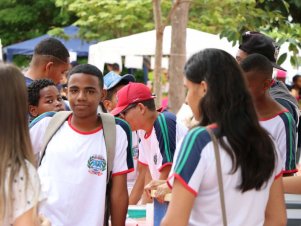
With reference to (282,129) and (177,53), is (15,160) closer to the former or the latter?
(282,129)

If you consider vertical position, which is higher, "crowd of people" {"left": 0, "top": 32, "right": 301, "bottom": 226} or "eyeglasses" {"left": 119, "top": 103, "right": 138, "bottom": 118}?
"eyeglasses" {"left": 119, "top": 103, "right": 138, "bottom": 118}

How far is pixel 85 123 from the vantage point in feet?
15.1

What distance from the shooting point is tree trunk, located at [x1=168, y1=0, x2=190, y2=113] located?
13.3m

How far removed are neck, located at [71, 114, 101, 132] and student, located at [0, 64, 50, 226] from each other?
1384 mm

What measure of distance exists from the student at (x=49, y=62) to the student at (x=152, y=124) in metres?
1.08

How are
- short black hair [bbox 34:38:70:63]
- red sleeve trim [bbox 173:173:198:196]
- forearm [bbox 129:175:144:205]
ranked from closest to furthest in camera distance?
red sleeve trim [bbox 173:173:198:196]
forearm [bbox 129:175:144:205]
short black hair [bbox 34:38:70:63]

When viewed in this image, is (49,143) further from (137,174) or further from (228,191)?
(137,174)

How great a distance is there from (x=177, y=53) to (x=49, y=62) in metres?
7.32

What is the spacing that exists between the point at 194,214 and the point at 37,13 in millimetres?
28200

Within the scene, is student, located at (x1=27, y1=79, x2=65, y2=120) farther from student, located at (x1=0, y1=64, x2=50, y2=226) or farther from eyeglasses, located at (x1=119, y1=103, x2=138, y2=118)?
student, located at (x1=0, y1=64, x2=50, y2=226)

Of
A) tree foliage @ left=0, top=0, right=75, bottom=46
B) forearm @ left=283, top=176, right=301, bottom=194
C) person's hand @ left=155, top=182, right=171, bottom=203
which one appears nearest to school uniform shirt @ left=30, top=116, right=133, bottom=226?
person's hand @ left=155, top=182, right=171, bottom=203

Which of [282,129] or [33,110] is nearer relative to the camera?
[282,129]

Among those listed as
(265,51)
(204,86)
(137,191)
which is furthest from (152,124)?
(204,86)

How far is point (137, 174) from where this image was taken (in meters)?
6.55
